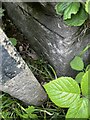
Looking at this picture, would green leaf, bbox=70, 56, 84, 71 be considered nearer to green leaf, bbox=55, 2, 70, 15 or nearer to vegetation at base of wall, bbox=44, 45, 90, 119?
vegetation at base of wall, bbox=44, 45, 90, 119

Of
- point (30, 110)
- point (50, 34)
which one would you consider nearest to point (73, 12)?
point (50, 34)

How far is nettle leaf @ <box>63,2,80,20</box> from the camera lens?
1.26 metres

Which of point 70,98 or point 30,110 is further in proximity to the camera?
point 30,110

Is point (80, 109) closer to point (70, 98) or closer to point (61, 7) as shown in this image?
point (70, 98)

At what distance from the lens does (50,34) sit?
153cm

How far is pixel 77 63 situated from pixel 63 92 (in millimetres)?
297

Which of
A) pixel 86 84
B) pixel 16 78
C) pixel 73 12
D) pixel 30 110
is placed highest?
pixel 73 12

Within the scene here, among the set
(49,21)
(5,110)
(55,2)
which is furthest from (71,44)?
(5,110)

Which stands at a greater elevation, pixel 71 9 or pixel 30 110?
pixel 71 9

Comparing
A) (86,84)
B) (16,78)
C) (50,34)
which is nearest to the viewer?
(86,84)

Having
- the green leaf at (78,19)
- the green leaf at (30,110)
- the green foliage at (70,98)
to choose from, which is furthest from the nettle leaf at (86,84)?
the green leaf at (30,110)

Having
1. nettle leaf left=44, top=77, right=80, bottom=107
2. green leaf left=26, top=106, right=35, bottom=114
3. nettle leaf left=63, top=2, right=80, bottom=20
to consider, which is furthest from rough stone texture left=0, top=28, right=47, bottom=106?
nettle leaf left=63, top=2, right=80, bottom=20

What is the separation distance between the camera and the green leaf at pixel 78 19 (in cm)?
131

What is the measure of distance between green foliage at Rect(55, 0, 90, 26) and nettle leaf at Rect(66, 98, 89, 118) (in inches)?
13.5
